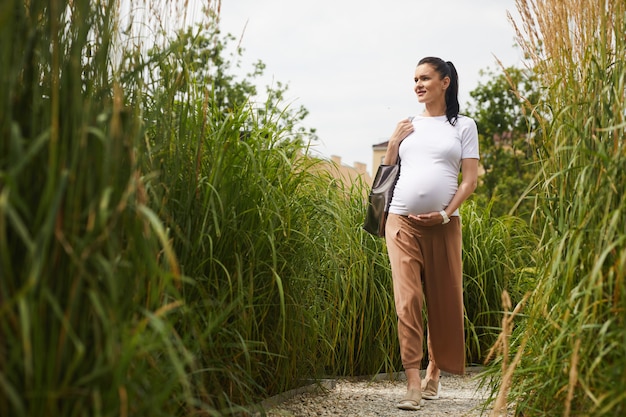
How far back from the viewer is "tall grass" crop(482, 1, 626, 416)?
239 centimetres

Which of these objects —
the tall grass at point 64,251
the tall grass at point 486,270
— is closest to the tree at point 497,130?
the tall grass at point 486,270

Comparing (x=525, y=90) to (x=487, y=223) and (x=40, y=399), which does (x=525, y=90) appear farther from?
(x=40, y=399)

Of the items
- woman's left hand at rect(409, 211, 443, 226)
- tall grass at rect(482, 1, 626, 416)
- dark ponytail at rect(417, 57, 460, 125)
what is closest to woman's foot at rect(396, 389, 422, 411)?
tall grass at rect(482, 1, 626, 416)

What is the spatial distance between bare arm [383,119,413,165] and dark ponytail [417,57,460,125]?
0.24 metres

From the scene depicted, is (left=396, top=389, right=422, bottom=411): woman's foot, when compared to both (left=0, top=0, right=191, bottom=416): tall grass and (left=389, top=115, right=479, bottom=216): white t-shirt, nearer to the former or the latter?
(left=389, top=115, right=479, bottom=216): white t-shirt

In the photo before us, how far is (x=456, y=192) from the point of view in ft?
13.7

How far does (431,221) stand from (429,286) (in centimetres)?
42

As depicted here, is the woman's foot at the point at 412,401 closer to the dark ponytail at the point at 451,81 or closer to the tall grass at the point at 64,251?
the dark ponytail at the point at 451,81

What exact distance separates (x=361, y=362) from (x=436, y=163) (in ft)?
5.08

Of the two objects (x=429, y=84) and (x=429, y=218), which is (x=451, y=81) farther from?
(x=429, y=218)

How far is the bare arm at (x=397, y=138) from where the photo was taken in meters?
4.40

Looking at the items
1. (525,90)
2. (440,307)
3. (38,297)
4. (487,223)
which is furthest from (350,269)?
(525,90)

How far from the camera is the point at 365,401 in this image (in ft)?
14.0

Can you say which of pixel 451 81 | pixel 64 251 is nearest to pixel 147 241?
pixel 64 251
